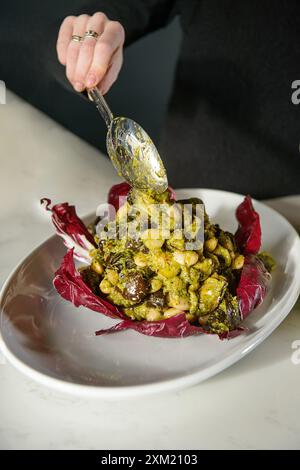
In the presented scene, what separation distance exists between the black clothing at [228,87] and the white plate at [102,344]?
50 cm

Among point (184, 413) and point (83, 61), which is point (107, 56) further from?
point (184, 413)

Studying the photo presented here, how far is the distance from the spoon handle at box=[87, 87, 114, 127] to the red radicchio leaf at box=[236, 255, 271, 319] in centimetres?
33

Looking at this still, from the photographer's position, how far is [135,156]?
37.2 inches

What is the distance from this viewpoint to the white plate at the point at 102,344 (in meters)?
0.75

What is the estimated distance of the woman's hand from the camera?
1.07 metres

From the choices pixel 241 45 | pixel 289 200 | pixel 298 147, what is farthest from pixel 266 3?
pixel 289 200

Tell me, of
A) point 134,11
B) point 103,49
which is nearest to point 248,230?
point 103,49

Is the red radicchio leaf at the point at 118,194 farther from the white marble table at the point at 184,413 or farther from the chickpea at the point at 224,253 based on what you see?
the white marble table at the point at 184,413

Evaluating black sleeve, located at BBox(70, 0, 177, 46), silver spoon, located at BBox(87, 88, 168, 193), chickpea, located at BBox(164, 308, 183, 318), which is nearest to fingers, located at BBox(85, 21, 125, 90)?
silver spoon, located at BBox(87, 88, 168, 193)

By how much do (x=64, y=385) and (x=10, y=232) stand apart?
566 mm

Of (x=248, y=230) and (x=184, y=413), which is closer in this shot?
(x=184, y=413)

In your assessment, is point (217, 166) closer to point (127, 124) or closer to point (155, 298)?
point (127, 124)

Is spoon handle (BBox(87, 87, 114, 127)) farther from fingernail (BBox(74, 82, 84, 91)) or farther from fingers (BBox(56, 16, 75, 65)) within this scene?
fingers (BBox(56, 16, 75, 65))

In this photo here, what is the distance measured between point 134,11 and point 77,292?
0.89 meters
